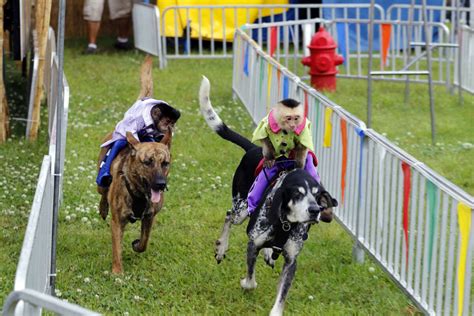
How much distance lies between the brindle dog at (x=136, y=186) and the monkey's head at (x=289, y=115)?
96cm

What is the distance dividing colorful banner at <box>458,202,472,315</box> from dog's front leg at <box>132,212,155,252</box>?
8.89ft

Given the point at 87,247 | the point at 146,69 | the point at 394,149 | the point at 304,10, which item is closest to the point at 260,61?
the point at 146,69

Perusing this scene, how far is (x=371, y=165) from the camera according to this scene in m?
7.30

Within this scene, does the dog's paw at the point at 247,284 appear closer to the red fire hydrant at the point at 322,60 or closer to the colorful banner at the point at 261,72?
the colorful banner at the point at 261,72

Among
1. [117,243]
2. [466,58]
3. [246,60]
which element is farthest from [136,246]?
[466,58]

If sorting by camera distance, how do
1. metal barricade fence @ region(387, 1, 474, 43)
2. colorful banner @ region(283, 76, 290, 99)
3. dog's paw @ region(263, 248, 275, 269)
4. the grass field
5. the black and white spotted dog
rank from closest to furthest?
the black and white spotted dog
the grass field
dog's paw @ region(263, 248, 275, 269)
colorful banner @ region(283, 76, 290, 99)
metal barricade fence @ region(387, 1, 474, 43)

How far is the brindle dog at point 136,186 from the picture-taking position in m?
7.10

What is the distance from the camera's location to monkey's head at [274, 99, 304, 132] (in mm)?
6566

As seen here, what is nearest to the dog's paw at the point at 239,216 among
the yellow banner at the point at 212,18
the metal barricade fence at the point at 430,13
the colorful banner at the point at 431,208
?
the colorful banner at the point at 431,208

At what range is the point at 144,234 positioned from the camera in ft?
25.6

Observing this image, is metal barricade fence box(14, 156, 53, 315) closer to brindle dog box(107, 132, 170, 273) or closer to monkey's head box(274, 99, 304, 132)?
brindle dog box(107, 132, 170, 273)

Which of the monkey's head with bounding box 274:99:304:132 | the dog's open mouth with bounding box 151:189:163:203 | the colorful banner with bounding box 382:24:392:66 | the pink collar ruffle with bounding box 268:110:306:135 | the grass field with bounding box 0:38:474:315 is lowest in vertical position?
the grass field with bounding box 0:38:474:315

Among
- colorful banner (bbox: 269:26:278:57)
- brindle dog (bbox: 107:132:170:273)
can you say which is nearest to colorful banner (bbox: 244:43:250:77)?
colorful banner (bbox: 269:26:278:57)

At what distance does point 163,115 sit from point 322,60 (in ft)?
25.0
